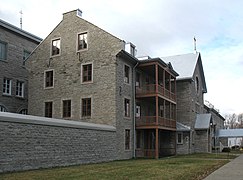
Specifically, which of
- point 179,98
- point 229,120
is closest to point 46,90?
point 179,98

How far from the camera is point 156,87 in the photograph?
29.1 meters

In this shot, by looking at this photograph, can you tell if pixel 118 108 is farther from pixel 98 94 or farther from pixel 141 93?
pixel 141 93

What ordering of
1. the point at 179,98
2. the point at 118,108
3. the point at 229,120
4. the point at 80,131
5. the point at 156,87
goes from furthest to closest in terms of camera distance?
the point at 229,120 → the point at 179,98 → the point at 156,87 → the point at 118,108 → the point at 80,131

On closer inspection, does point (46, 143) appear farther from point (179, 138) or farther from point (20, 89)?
point (179, 138)

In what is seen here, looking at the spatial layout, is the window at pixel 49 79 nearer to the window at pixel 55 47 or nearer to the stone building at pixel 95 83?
the stone building at pixel 95 83

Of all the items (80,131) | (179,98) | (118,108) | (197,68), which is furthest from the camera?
(197,68)

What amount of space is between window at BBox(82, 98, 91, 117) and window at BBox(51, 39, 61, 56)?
5679 millimetres

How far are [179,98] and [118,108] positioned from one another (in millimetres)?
13824

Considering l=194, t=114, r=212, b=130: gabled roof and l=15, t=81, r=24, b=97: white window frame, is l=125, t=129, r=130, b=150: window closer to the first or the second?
l=15, t=81, r=24, b=97: white window frame

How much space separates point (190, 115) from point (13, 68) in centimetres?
1976

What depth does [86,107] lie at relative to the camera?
92.6 ft

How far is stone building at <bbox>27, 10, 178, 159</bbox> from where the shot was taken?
89.4 feet

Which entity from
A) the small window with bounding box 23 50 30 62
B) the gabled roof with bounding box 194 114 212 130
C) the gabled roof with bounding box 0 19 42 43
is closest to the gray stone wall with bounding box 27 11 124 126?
the small window with bounding box 23 50 30 62

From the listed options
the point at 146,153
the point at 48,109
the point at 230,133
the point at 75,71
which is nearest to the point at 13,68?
the point at 48,109
